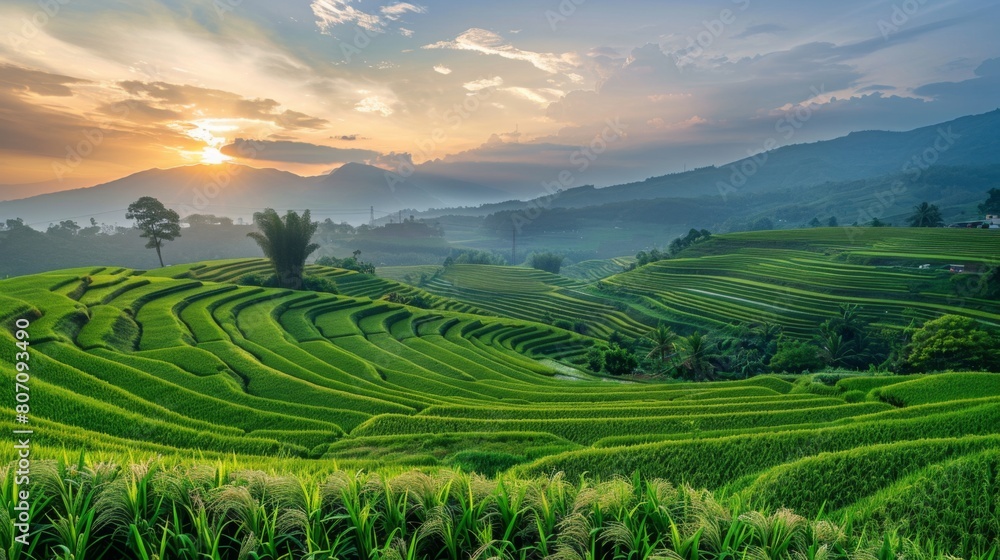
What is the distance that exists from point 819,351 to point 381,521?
46.8 m

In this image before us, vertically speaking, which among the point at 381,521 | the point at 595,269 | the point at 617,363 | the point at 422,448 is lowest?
the point at 595,269

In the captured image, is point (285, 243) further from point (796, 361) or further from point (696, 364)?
point (796, 361)

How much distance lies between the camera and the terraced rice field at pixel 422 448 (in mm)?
4270

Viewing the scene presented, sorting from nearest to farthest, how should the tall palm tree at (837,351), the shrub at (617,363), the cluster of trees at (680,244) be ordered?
the shrub at (617,363) < the tall palm tree at (837,351) < the cluster of trees at (680,244)

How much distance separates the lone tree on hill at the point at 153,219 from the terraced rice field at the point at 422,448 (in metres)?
18.5

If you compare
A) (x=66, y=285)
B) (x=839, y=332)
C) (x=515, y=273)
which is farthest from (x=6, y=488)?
(x=515, y=273)

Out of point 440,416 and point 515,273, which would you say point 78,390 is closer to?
point 440,416

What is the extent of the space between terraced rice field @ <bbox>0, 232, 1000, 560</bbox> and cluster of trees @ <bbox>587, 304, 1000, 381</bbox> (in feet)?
32.3

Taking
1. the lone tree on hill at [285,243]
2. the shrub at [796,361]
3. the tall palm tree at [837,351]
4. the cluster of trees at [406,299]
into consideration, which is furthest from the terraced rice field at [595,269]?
the lone tree on hill at [285,243]

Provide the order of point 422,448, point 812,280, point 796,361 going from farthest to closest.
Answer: point 812,280 < point 796,361 < point 422,448

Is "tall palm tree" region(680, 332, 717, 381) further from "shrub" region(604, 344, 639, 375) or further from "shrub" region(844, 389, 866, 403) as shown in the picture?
"shrub" region(844, 389, 866, 403)

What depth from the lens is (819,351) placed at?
1590 inches

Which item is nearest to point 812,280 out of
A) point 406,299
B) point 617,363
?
point 617,363

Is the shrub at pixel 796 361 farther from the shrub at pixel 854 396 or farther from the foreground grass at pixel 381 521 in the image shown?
the foreground grass at pixel 381 521
